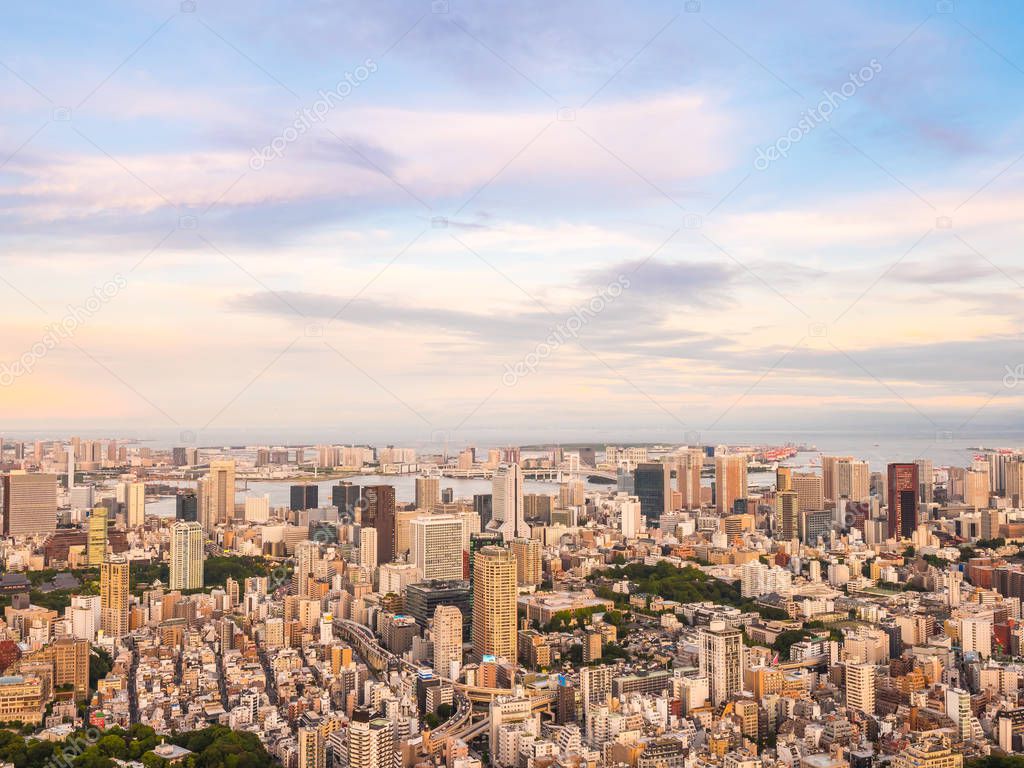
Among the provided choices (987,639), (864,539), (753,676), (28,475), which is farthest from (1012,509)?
(28,475)

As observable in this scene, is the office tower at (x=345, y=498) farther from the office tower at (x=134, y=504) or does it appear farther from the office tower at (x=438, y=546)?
the office tower at (x=438, y=546)

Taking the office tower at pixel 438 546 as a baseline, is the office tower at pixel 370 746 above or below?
below

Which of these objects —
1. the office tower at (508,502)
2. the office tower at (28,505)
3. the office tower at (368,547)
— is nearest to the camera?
the office tower at (368,547)

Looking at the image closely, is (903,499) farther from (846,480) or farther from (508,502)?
(508,502)

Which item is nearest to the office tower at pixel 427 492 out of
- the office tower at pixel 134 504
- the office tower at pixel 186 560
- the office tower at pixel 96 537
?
the office tower at pixel 134 504

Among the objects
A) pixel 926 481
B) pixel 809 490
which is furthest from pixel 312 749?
pixel 926 481

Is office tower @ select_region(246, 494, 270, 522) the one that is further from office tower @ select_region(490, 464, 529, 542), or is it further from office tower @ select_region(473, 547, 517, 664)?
office tower @ select_region(473, 547, 517, 664)
